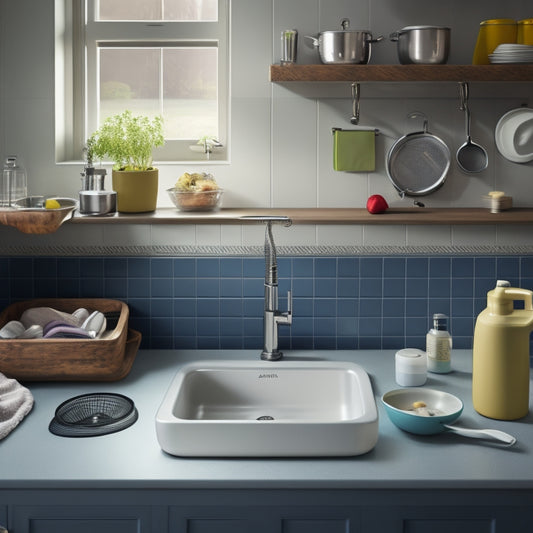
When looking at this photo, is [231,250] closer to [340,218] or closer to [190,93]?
[340,218]

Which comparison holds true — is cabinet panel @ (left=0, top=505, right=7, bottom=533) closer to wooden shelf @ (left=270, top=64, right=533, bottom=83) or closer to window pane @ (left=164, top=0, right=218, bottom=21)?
wooden shelf @ (left=270, top=64, right=533, bottom=83)

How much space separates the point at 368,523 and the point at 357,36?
142 cm

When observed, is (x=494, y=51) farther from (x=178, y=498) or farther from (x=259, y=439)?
(x=178, y=498)

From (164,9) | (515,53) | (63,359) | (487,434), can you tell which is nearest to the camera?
(487,434)

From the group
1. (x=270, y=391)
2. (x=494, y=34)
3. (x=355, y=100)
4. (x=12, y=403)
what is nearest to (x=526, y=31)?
(x=494, y=34)

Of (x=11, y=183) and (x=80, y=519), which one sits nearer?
(x=80, y=519)

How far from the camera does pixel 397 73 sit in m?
2.37

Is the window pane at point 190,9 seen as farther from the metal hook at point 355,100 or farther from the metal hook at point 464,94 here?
the metal hook at point 464,94

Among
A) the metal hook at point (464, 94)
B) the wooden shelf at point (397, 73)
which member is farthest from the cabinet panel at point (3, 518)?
the metal hook at point (464, 94)

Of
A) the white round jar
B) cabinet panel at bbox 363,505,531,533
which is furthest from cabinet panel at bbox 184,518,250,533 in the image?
the white round jar

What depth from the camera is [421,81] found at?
2418mm

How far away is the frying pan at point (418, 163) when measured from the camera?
8.62 ft

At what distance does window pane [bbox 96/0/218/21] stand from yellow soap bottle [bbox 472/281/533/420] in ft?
4.61

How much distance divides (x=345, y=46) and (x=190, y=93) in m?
0.64
